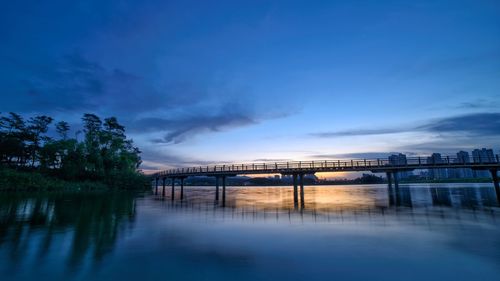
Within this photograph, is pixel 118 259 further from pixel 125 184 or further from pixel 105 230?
pixel 125 184

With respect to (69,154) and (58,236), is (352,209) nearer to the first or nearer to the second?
(58,236)

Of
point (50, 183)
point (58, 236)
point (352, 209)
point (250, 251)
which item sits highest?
point (50, 183)

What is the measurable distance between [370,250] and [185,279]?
783 centimetres

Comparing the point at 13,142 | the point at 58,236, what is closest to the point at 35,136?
the point at 13,142

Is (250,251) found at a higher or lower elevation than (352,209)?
higher

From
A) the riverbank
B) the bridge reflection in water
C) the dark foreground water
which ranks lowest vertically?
the bridge reflection in water

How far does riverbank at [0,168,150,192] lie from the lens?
46.3 metres

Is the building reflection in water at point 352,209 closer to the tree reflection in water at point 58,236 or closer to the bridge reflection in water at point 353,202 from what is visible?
the bridge reflection in water at point 353,202

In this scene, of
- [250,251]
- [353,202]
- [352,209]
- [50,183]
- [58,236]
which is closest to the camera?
[250,251]

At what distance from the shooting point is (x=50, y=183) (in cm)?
5091

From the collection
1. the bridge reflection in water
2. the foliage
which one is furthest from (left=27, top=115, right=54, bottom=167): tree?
the bridge reflection in water

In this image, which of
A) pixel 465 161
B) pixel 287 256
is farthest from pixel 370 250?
pixel 465 161

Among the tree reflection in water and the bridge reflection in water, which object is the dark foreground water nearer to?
the tree reflection in water

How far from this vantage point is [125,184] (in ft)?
214
